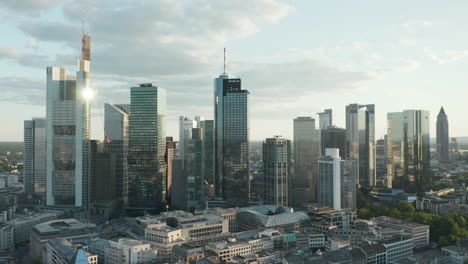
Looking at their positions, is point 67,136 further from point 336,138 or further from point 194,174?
point 336,138

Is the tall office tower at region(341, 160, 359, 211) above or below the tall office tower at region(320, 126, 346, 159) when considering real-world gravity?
below

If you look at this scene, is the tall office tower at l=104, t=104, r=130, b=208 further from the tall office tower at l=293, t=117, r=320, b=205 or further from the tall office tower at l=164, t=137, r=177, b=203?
the tall office tower at l=293, t=117, r=320, b=205

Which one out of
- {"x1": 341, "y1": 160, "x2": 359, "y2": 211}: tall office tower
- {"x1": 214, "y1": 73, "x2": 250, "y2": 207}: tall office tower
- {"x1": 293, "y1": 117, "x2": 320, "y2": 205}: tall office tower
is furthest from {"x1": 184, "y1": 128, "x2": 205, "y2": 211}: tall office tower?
{"x1": 341, "y1": 160, "x2": 359, "y2": 211}: tall office tower

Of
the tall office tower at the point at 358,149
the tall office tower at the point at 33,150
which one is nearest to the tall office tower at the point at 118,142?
the tall office tower at the point at 33,150

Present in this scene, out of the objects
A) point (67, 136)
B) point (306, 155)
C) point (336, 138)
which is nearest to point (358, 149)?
point (336, 138)

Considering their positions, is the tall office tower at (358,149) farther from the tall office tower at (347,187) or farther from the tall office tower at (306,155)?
the tall office tower at (347,187)

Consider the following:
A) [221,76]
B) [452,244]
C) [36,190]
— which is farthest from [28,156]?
[452,244]

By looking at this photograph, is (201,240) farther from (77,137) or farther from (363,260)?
(77,137)
